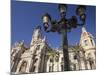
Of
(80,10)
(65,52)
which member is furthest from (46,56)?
(80,10)

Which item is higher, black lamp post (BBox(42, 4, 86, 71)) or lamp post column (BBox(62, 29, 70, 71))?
black lamp post (BBox(42, 4, 86, 71))

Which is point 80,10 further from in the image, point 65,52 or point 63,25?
point 65,52

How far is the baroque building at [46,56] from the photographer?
171 cm

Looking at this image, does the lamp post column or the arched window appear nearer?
the arched window

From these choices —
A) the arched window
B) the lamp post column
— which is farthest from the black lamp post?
the arched window

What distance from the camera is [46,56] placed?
5.88ft

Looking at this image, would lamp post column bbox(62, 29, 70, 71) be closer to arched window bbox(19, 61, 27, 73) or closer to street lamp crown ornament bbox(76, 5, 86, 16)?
street lamp crown ornament bbox(76, 5, 86, 16)

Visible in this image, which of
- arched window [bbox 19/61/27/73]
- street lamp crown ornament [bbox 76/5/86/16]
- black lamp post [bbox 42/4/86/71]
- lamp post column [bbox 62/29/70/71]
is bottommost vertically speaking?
arched window [bbox 19/61/27/73]

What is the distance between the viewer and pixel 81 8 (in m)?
1.91

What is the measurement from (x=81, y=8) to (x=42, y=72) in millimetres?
694

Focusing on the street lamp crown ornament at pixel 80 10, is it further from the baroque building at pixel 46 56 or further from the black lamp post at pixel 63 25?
the baroque building at pixel 46 56

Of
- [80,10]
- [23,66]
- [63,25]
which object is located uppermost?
[80,10]

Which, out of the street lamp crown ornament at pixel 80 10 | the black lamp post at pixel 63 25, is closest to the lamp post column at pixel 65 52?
the black lamp post at pixel 63 25

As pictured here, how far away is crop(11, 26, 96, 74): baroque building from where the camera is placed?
5.59 ft
